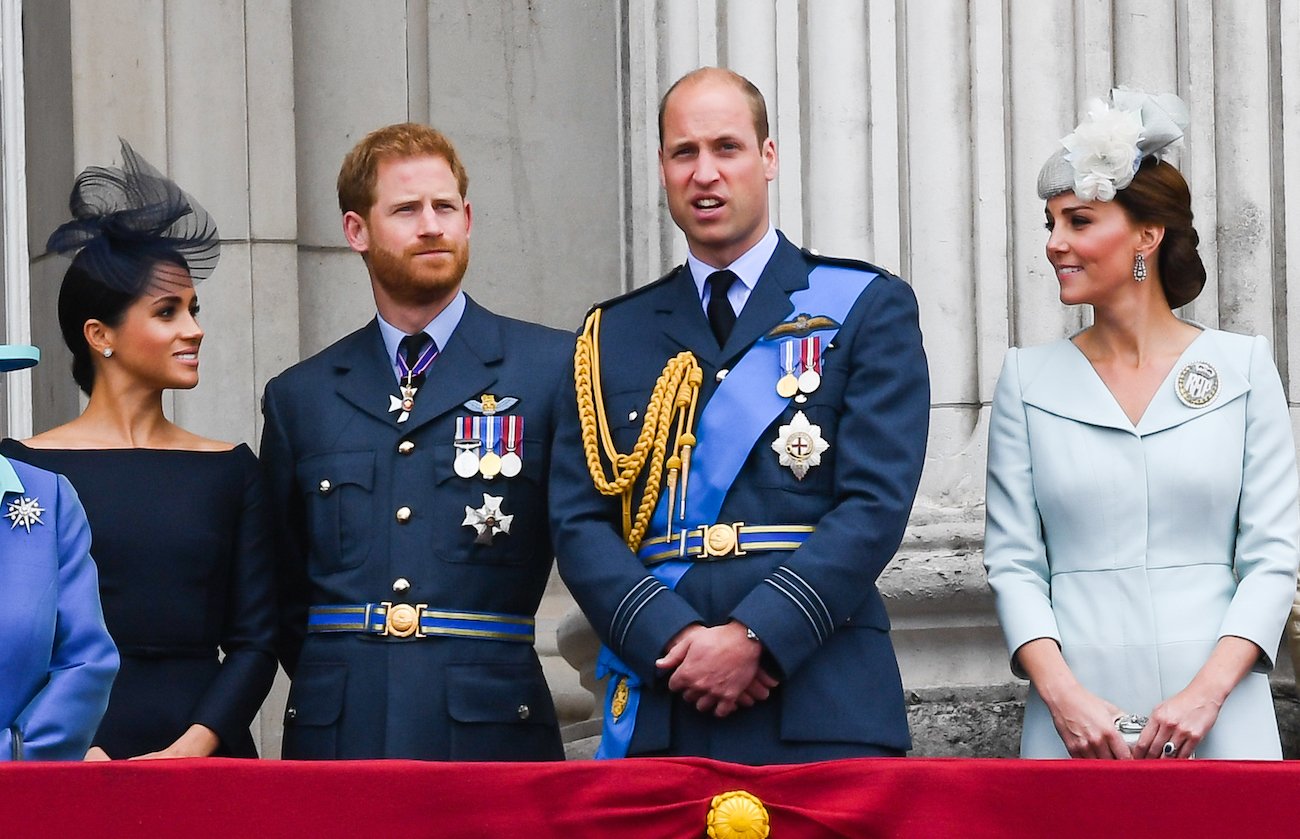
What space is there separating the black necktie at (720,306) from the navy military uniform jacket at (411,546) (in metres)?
0.30

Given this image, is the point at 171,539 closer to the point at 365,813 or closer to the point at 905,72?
the point at 365,813

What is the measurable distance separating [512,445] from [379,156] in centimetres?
63

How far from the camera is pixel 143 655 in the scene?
4.03m

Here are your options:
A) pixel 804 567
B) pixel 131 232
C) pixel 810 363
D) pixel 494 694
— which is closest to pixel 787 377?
pixel 810 363

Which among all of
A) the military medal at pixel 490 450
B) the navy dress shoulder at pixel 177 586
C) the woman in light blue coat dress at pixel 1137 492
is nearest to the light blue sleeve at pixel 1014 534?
the woman in light blue coat dress at pixel 1137 492

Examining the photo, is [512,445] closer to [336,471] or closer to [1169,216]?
[336,471]

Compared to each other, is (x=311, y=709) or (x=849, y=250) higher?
(x=849, y=250)

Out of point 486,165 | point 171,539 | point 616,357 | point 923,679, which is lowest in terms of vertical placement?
point 923,679

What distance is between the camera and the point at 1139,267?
396 centimetres

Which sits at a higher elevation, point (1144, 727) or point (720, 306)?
point (720, 306)

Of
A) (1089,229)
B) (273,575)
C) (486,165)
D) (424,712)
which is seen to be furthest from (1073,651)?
(486,165)

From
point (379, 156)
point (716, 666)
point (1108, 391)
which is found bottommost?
point (716, 666)

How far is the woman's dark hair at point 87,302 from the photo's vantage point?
13.9 ft

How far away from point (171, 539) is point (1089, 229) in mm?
1777
